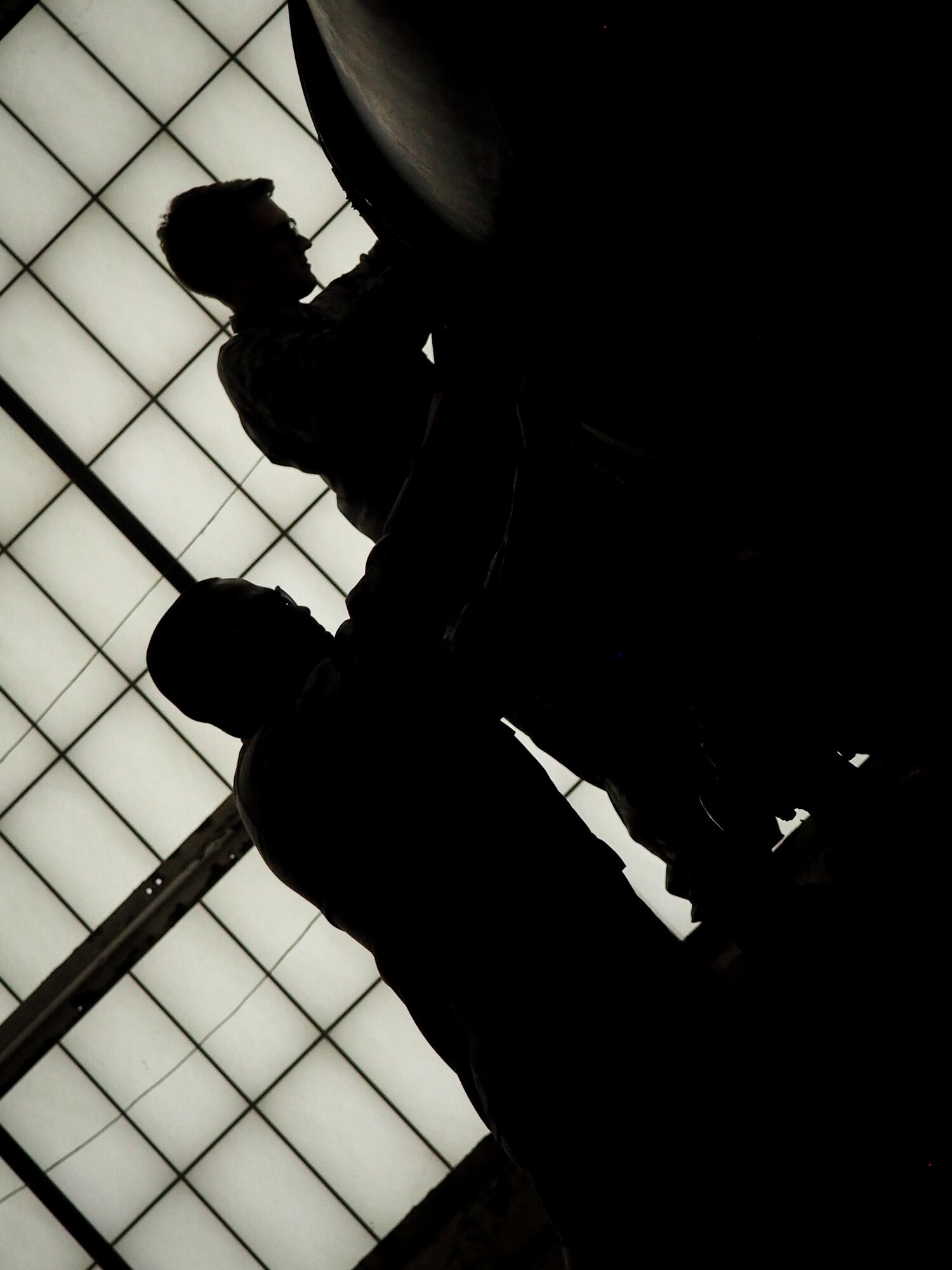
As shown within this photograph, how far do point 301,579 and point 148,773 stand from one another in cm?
123

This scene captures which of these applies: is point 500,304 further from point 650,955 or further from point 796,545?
point 650,955

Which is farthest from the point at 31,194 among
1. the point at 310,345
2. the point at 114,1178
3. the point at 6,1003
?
the point at 114,1178

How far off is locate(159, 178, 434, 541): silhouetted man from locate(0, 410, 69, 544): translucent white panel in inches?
123

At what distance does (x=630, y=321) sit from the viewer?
1.66 metres

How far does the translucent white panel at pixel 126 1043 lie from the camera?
5.89m

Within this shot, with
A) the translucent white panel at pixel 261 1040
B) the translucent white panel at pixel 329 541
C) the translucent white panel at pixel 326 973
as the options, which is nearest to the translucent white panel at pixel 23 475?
the translucent white panel at pixel 329 541

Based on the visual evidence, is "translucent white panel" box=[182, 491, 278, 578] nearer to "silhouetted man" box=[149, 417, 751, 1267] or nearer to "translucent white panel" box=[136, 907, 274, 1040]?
"translucent white panel" box=[136, 907, 274, 1040]

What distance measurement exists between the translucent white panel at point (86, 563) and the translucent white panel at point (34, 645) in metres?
0.07

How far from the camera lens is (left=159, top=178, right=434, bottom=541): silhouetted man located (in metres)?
2.79

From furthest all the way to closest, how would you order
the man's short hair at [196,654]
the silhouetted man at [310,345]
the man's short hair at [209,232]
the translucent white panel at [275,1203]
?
the translucent white panel at [275,1203] → the man's short hair at [209,232] → the silhouetted man at [310,345] → the man's short hair at [196,654]

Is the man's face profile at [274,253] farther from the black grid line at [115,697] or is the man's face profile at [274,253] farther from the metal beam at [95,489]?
the black grid line at [115,697]

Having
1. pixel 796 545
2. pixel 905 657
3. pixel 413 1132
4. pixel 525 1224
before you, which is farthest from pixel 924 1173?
pixel 413 1132

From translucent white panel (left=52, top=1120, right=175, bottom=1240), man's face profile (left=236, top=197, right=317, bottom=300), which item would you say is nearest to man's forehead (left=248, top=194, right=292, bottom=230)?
man's face profile (left=236, top=197, right=317, bottom=300)

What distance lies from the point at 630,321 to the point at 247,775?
4.03 feet
